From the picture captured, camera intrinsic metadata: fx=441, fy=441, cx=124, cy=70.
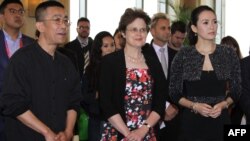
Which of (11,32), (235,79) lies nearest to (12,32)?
(11,32)

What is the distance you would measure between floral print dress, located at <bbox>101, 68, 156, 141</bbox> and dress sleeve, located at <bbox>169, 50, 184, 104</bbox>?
28cm

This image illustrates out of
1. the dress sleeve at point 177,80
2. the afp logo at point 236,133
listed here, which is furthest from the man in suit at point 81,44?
the afp logo at point 236,133

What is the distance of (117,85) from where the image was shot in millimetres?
3188

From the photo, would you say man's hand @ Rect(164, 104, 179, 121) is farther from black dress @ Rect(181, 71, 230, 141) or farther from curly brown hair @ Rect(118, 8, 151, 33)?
curly brown hair @ Rect(118, 8, 151, 33)

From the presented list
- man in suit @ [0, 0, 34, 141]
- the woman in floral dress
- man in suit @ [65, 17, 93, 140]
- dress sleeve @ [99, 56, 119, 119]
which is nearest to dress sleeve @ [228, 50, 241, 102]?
the woman in floral dress

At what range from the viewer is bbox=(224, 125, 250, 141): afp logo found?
3.14 m

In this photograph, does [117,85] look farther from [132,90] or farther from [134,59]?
[134,59]

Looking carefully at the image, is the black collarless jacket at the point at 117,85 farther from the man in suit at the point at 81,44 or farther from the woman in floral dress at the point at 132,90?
the man in suit at the point at 81,44

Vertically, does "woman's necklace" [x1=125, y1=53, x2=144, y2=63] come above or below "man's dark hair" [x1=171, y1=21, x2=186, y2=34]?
below

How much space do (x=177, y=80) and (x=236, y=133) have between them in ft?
2.03

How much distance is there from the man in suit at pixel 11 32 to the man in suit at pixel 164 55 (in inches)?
50.6

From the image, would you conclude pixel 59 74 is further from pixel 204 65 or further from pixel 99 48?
pixel 99 48

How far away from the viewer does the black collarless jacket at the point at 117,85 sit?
318cm

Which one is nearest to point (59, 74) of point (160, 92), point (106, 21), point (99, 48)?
point (160, 92)
